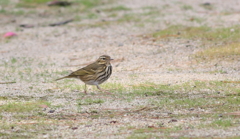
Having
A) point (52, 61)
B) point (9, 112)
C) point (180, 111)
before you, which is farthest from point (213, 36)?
point (9, 112)

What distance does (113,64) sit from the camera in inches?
504

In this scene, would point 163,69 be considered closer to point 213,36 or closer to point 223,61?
point 223,61

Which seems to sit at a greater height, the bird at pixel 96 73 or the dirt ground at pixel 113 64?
the bird at pixel 96 73

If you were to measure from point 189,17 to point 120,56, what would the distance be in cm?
492

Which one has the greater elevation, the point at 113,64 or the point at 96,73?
the point at 96,73

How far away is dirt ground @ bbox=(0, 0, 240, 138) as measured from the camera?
295 inches

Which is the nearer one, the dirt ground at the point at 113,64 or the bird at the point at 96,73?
the dirt ground at the point at 113,64

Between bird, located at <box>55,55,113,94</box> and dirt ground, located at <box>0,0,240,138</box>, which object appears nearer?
dirt ground, located at <box>0,0,240,138</box>

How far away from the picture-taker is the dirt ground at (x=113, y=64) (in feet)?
24.6

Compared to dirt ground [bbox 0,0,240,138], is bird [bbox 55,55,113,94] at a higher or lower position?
higher

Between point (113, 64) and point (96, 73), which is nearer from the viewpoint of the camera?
point (96, 73)

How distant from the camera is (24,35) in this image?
1712 centimetres

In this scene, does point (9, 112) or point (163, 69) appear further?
point (163, 69)

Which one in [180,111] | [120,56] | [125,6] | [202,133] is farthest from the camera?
[125,6]
